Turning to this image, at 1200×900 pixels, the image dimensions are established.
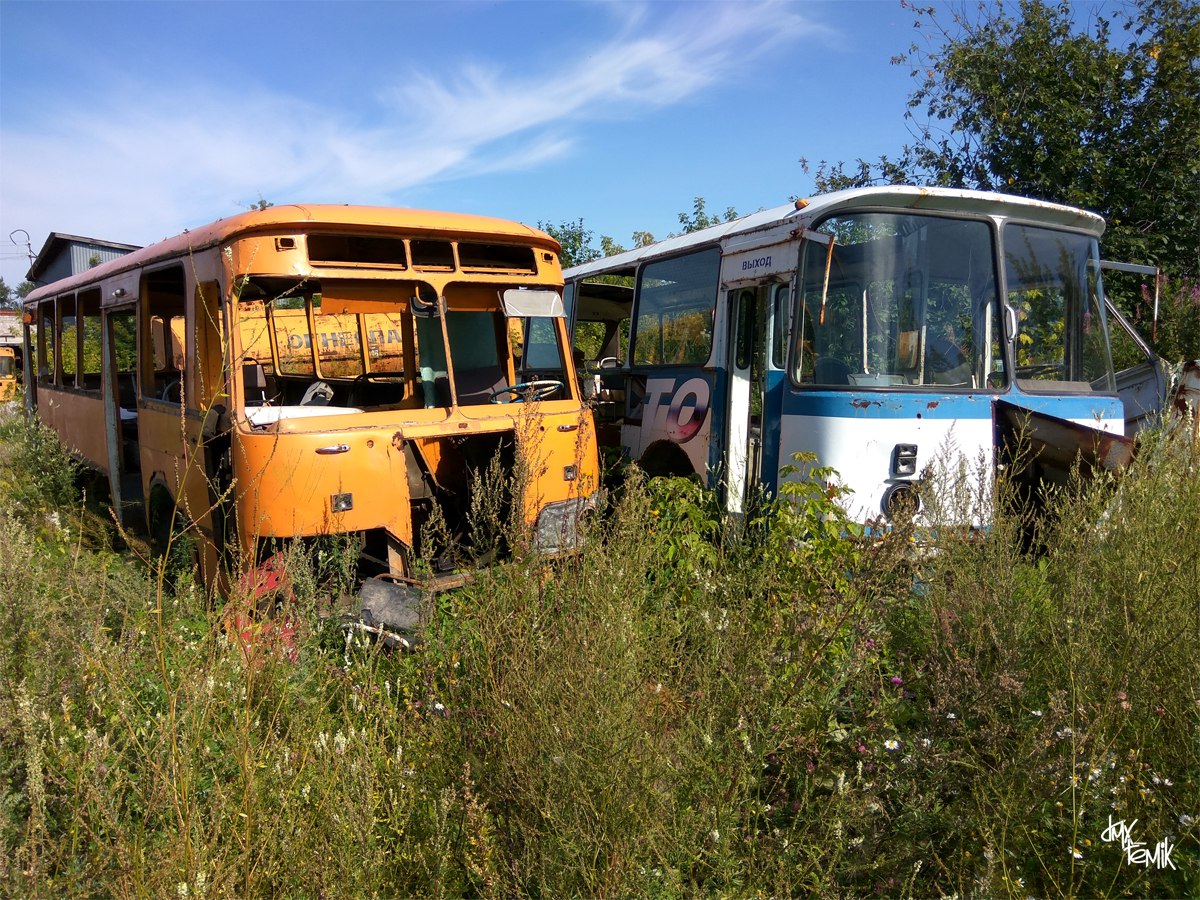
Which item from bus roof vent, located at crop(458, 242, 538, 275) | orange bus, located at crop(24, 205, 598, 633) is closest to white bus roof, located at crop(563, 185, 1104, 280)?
orange bus, located at crop(24, 205, 598, 633)

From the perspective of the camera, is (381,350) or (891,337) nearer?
(891,337)

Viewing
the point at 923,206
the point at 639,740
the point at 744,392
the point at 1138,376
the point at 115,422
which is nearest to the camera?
the point at 639,740

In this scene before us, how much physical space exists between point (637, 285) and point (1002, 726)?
240 inches

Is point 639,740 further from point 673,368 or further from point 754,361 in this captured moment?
point 673,368

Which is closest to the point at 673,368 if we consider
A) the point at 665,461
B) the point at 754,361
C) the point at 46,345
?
the point at 665,461

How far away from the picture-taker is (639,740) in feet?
8.25

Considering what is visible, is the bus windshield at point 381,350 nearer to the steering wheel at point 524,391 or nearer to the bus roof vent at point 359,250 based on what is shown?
the steering wheel at point 524,391

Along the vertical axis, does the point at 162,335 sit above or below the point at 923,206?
below

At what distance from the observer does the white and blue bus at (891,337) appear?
5395mm

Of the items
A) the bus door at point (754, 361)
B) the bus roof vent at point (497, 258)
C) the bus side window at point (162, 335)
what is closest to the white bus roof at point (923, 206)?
the bus door at point (754, 361)

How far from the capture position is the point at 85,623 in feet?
10.7

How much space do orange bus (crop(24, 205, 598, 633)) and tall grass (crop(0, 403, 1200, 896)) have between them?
2.09 ft

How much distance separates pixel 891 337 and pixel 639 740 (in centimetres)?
382

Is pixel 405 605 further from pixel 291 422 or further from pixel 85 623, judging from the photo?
pixel 85 623
